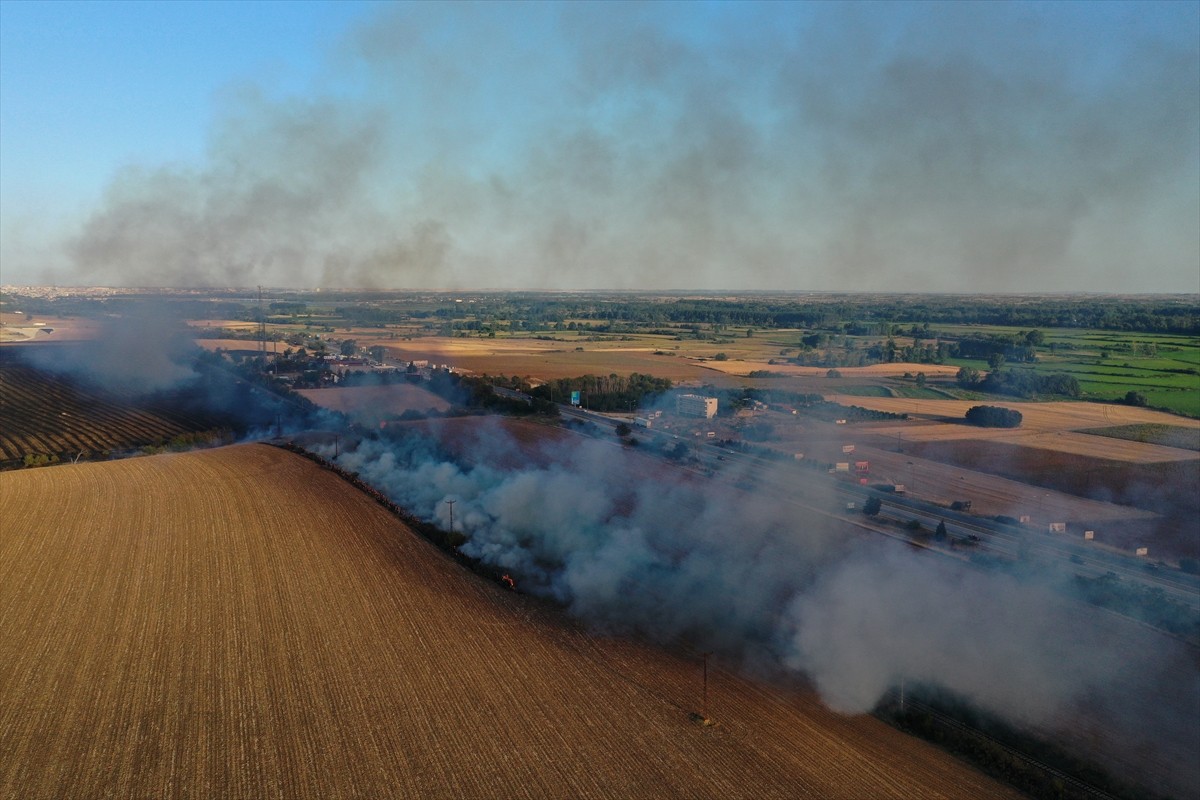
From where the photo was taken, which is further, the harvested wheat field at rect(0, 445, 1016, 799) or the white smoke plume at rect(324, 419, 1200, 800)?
the white smoke plume at rect(324, 419, 1200, 800)

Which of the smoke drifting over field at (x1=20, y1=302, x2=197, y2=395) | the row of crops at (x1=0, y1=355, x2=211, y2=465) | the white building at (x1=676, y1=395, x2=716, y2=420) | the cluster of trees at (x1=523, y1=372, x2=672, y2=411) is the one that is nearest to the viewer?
the row of crops at (x1=0, y1=355, x2=211, y2=465)

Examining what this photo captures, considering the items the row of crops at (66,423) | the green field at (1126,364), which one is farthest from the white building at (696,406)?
the row of crops at (66,423)

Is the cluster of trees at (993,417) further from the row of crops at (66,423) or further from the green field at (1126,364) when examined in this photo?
the row of crops at (66,423)

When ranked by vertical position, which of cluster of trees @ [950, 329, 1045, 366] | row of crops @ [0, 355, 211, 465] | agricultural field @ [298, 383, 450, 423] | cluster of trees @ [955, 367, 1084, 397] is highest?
cluster of trees @ [950, 329, 1045, 366]

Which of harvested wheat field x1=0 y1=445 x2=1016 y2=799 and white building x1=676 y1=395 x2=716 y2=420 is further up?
white building x1=676 y1=395 x2=716 y2=420

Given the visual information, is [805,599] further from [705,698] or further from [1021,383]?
[1021,383]

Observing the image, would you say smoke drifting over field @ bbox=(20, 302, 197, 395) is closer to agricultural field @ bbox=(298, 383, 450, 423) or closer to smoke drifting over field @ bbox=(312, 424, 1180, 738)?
agricultural field @ bbox=(298, 383, 450, 423)

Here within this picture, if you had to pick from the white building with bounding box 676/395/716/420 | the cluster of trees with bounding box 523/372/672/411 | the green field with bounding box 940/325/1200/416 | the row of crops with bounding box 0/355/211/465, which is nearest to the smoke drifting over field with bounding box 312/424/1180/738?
the white building with bounding box 676/395/716/420

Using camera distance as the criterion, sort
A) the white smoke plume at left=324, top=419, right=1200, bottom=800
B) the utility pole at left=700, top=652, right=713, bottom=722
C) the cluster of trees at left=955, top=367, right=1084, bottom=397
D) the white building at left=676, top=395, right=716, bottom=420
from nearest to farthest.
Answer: the utility pole at left=700, top=652, right=713, bottom=722 < the white smoke plume at left=324, top=419, right=1200, bottom=800 < the cluster of trees at left=955, top=367, right=1084, bottom=397 < the white building at left=676, top=395, right=716, bottom=420
